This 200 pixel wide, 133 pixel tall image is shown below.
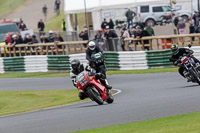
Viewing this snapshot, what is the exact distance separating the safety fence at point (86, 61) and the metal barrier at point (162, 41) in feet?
2.20

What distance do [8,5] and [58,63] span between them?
30205 millimetres

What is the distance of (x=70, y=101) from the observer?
16.8 meters

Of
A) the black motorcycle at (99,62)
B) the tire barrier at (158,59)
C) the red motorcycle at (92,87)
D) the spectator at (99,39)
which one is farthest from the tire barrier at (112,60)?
the red motorcycle at (92,87)

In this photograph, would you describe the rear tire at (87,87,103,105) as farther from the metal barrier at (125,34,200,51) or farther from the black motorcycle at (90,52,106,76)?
the metal barrier at (125,34,200,51)

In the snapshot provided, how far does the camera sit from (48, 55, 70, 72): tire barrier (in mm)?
27531

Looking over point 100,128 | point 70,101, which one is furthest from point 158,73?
point 100,128

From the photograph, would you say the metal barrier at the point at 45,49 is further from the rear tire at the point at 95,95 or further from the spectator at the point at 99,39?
the rear tire at the point at 95,95

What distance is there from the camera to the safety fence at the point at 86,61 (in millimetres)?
24547

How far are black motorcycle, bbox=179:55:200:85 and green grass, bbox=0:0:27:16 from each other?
38.9m

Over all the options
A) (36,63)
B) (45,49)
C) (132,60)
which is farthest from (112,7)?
(132,60)

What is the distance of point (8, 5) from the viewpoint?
187ft

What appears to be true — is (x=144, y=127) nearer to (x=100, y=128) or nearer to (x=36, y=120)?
(x=100, y=128)

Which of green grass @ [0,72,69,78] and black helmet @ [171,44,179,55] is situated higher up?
black helmet @ [171,44,179,55]

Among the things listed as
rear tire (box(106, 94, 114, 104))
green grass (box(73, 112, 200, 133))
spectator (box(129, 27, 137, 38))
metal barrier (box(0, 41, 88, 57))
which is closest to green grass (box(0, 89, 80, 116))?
rear tire (box(106, 94, 114, 104))
